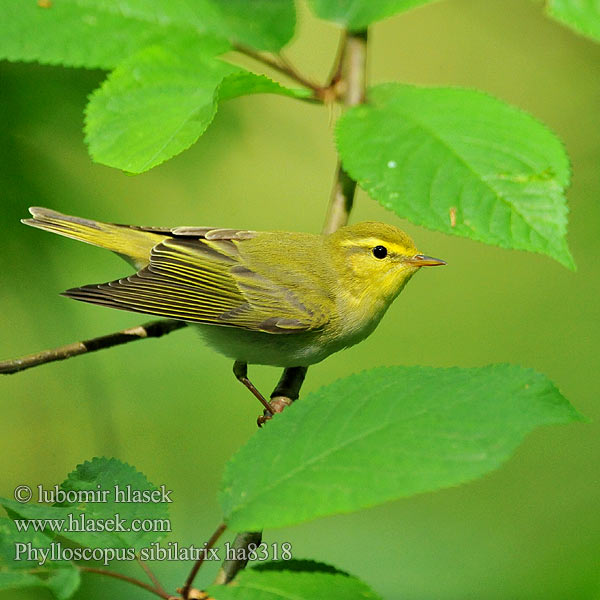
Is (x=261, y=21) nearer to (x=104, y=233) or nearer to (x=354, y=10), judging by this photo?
(x=354, y=10)

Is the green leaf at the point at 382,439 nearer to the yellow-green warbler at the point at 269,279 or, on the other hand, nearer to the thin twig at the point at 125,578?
the thin twig at the point at 125,578

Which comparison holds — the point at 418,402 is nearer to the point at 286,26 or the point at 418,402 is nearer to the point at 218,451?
the point at 286,26

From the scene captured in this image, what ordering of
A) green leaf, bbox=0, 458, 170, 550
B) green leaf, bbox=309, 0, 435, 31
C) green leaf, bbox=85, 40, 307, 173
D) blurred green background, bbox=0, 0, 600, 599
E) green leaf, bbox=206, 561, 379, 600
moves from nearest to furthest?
green leaf, bbox=206, 561, 379, 600 < green leaf, bbox=0, 458, 170, 550 < green leaf, bbox=85, 40, 307, 173 < green leaf, bbox=309, 0, 435, 31 < blurred green background, bbox=0, 0, 600, 599

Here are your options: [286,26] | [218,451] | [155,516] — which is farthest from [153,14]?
[218,451]

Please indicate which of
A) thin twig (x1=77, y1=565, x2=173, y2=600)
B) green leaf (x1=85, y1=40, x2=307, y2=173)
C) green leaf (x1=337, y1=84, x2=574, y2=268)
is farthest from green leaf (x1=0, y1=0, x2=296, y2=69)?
thin twig (x1=77, y1=565, x2=173, y2=600)

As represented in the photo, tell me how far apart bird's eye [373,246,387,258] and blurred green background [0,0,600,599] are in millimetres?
780

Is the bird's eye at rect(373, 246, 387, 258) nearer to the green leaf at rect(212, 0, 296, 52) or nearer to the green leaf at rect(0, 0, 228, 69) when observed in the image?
the green leaf at rect(212, 0, 296, 52)

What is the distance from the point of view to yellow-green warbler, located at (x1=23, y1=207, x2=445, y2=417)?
3.13 m

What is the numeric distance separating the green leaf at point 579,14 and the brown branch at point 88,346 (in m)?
1.76

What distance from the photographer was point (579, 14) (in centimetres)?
242

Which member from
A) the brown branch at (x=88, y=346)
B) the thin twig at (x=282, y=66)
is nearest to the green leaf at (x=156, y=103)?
the thin twig at (x=282, y=66)

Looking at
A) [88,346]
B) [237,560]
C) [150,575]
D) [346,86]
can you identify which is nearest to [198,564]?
[150,575]

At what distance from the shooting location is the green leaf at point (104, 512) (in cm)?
158

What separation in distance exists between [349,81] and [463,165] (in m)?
0.70
